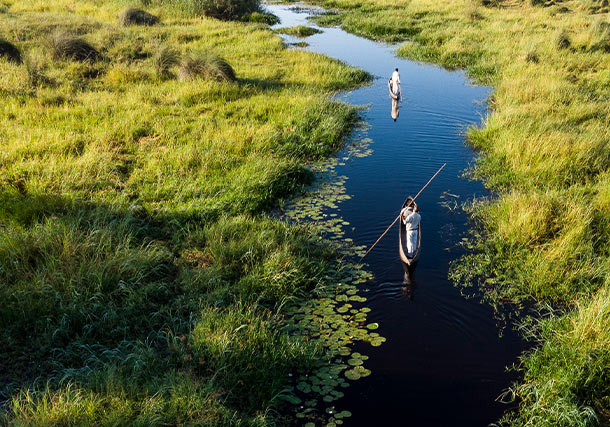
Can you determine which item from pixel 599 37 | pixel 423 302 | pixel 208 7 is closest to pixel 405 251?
pixel 423 302

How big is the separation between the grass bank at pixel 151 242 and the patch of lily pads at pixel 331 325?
0.23 meters

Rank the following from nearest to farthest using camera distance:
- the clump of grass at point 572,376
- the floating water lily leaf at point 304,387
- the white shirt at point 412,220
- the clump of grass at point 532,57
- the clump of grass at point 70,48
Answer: the clump of grass at point 572,376, the floating water lily leaf at point 304,387, the white shirt at point 412,220, the clump of grass at point 70,48, the clump of grass at point 532,57

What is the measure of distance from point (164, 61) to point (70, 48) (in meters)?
3.37

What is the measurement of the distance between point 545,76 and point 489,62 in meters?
4.08

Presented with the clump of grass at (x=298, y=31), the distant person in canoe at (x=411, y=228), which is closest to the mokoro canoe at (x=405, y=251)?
the distant person in canoe at (x=411, y=228)

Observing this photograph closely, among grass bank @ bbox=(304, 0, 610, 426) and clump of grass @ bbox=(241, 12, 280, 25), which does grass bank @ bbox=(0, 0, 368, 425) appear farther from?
clump of grass @ bbox=(241, 12, 280, 25)

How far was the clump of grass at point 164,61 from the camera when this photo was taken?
15.8 metres

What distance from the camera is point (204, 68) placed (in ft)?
50.1

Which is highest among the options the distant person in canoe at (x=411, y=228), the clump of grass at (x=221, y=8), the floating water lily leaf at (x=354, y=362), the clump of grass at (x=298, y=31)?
the clump of grass at (x=221, y=8)

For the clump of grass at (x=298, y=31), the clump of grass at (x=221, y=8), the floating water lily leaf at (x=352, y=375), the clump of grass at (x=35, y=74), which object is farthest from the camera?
the clump of grass at (x=221, y=8)

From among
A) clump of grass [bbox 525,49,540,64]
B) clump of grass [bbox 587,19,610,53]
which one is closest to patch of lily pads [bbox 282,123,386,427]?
clump of grass [bbox 525,49,540,64]

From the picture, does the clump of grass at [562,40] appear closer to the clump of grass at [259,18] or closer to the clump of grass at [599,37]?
the clump of grass at [599,37]

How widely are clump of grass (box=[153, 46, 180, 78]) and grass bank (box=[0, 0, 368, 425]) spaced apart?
290mm

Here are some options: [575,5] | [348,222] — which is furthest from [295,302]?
[575,5]
